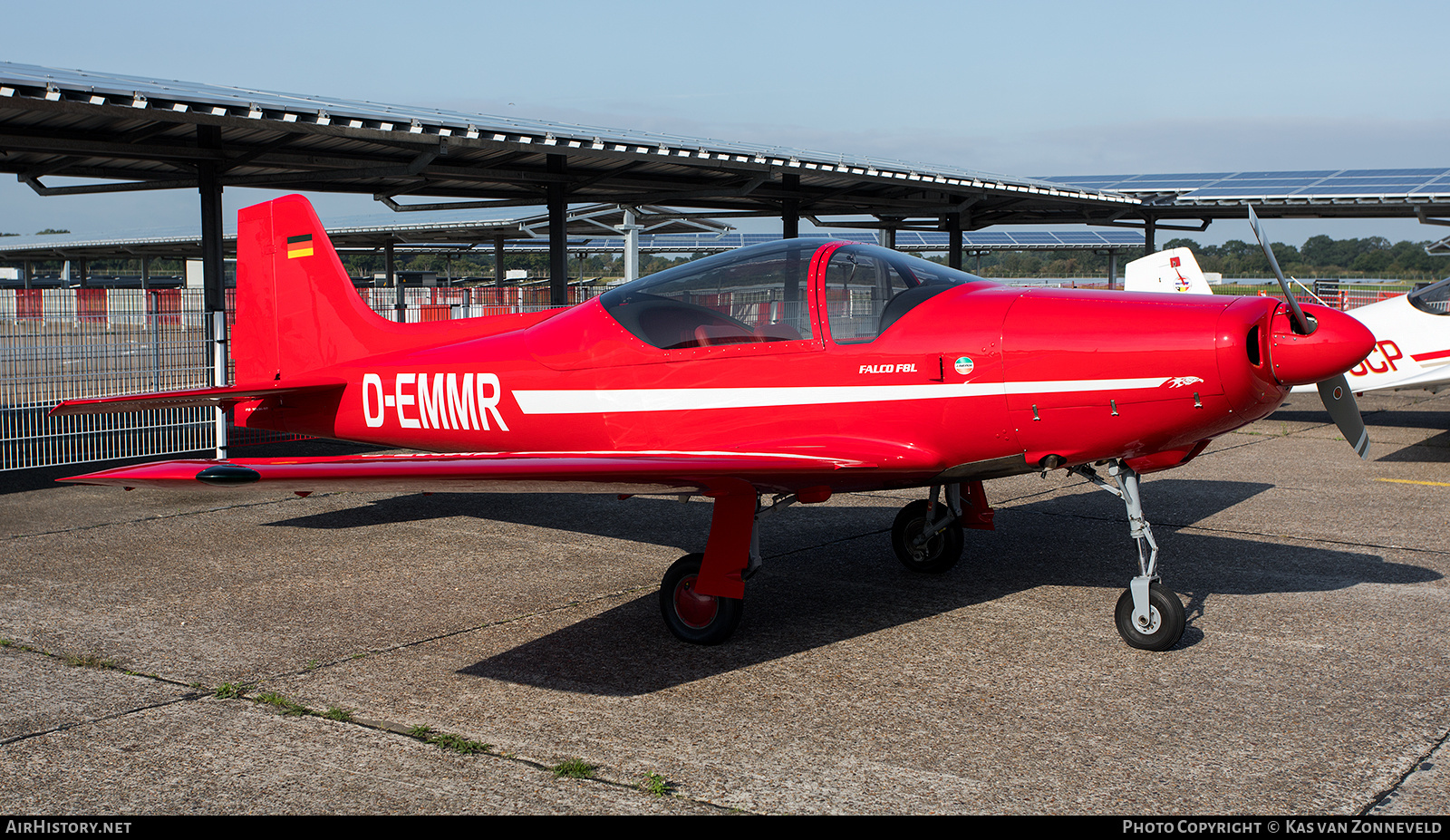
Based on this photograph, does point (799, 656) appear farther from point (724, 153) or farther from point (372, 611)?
point (724, 153)

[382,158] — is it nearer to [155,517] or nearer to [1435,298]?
[155,517]

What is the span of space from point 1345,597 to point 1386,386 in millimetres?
8646

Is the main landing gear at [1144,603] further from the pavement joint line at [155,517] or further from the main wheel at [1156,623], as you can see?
the pavement joint line at [155,517]

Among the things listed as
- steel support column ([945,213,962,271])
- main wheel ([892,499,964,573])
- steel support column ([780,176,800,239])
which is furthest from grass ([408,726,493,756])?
steel support column ([945,213,962,271])

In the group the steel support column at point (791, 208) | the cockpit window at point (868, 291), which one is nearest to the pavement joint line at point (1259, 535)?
the cockpit window at point (868, 291)

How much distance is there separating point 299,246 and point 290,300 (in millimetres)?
442

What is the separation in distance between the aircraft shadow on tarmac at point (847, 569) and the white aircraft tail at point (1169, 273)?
18.4 feet

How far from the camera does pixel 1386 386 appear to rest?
13.2 metres

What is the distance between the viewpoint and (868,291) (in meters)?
5.47

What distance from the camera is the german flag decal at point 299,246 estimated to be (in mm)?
8281

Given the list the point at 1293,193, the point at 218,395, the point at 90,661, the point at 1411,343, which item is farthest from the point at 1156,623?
the point at 1293,193

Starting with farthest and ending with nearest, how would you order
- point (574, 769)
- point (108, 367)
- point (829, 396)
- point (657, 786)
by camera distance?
point (108, 367), point (829, 396), point (574, 769), point (657, 786)

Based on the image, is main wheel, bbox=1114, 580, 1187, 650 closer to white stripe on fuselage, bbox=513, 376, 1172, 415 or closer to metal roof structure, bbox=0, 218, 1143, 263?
white stripe on fuselage, bbox=513, 376, 1172, 415

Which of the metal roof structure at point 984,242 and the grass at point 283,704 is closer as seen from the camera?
the grass at point 283,704
